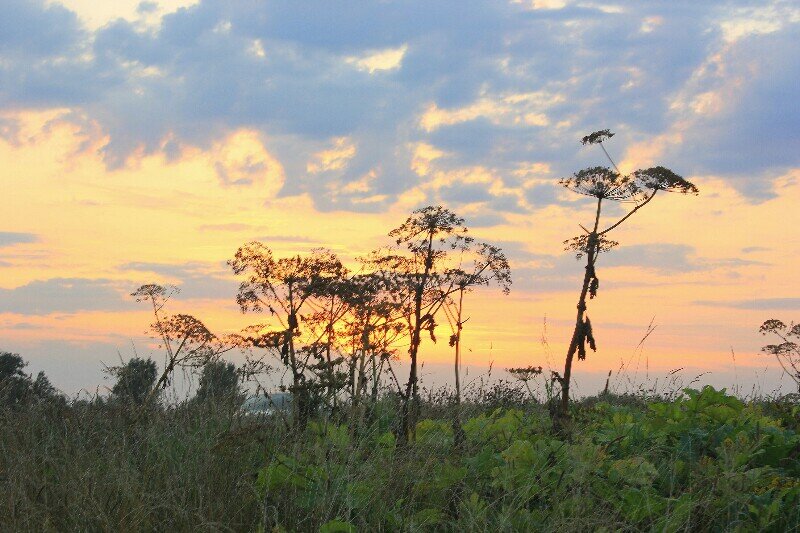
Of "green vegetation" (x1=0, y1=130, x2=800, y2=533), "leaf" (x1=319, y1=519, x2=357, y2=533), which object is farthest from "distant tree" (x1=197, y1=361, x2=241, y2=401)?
"leaf" (x1=319, y1=519, x2=357, y2=533)

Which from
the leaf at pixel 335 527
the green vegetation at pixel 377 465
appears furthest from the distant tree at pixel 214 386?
the leaf at pixel 335 527

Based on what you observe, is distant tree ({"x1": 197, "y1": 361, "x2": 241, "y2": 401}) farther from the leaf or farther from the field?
the leaf

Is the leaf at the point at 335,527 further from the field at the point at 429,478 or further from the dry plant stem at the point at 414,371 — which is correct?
the dry plant stem at the point at 414,371

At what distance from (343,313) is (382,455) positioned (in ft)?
16.3

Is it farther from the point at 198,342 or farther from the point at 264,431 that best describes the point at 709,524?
the point at 198,342

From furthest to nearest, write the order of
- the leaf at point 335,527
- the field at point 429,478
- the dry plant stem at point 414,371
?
the dry plant stem at point 414,371
the field at point 429,478
the leaf at point 335,527

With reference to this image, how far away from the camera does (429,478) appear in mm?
5359

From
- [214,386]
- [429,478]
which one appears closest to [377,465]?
[429,478]

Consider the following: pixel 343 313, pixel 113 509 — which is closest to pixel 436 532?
pixel 113 509

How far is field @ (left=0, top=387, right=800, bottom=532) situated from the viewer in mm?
4793

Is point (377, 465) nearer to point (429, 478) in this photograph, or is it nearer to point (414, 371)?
point (429, 478)

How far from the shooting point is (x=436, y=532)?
4859 millimetres

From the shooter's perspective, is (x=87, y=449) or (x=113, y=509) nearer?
(x=113, y=509)

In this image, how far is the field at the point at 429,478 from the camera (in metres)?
4.79
